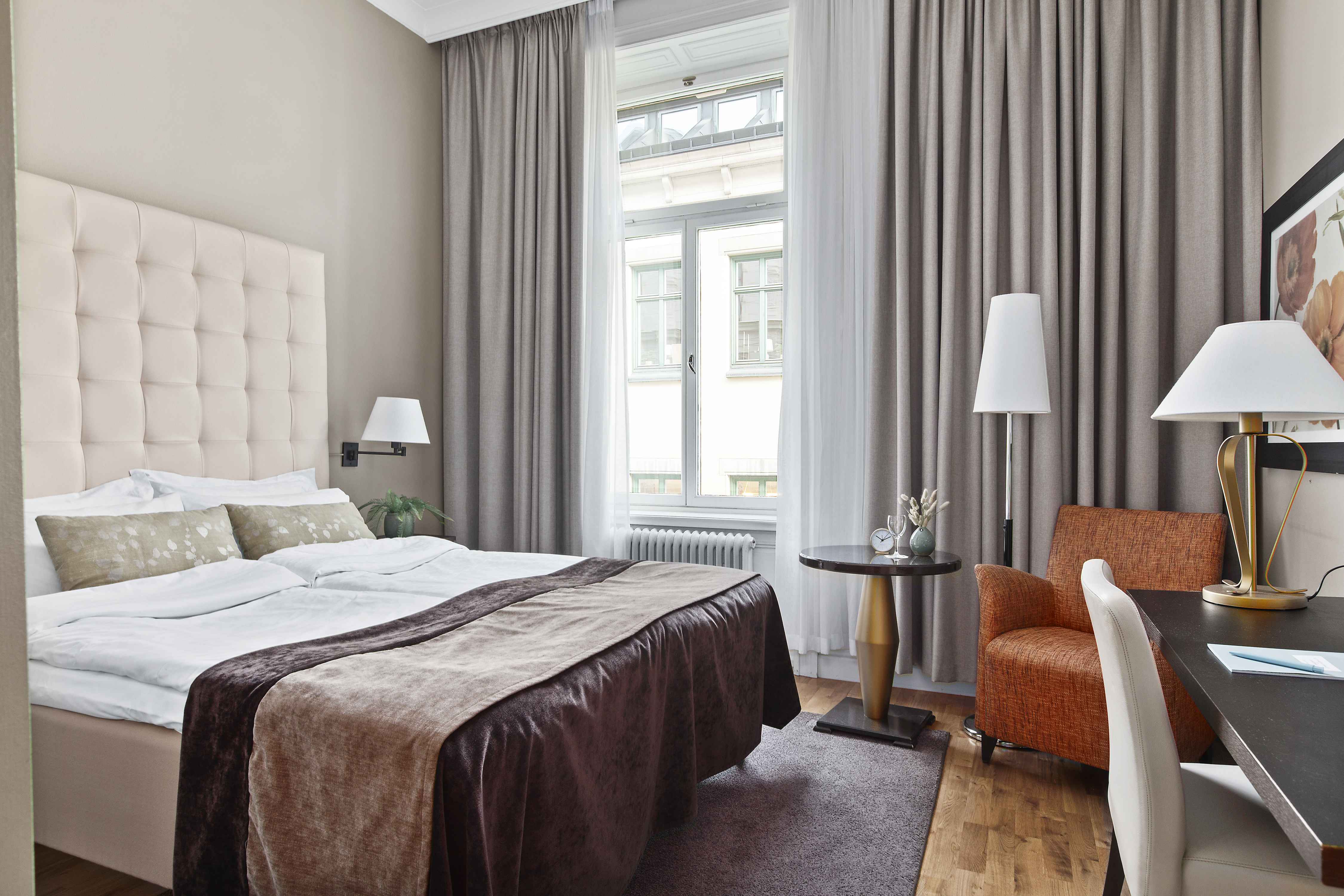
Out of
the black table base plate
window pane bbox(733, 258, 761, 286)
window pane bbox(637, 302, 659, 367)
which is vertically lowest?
the black table base plate

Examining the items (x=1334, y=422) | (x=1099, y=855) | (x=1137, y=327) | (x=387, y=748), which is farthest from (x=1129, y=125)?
(x=387, y=748)

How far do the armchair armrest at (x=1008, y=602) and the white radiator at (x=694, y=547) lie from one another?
1.34m

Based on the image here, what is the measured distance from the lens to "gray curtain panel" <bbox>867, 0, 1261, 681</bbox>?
2.92 m

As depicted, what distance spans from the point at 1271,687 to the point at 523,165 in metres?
3.99

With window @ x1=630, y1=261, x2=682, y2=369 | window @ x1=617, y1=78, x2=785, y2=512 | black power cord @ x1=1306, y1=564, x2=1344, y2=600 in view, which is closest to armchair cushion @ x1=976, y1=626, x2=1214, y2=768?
black power cord @ x1=1306, y1=564, x2=1344, y2=600

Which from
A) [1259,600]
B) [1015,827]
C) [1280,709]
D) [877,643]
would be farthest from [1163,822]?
[877,643]

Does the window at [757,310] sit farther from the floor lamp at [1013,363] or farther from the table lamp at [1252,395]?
the table lamp at [1252,395]

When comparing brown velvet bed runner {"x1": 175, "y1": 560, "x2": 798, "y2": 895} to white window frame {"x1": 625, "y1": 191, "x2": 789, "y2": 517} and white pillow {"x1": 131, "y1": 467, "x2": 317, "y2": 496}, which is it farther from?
white window frame {"x1": 625, "y1": 191, "x2": 789, "y2": 517}

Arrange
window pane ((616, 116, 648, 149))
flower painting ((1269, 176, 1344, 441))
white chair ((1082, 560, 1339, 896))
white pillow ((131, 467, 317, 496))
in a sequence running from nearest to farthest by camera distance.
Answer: white chair ((1082, 560, 1339, 896))
flower painting ((1269, 176, 1344, 441))
white pillow ((131, 467, 317, 496))
window pane ((616, 116, 648, 149))

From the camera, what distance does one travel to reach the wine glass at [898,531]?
286 cm

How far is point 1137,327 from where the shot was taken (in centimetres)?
300

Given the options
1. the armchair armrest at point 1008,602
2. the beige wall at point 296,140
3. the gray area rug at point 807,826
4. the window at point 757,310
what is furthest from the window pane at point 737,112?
the gray area rug at point 807,826

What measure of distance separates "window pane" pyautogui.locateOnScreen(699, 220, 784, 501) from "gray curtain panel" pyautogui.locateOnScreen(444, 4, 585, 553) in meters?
0.68

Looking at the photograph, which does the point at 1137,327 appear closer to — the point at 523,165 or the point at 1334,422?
the point at 1334,422
